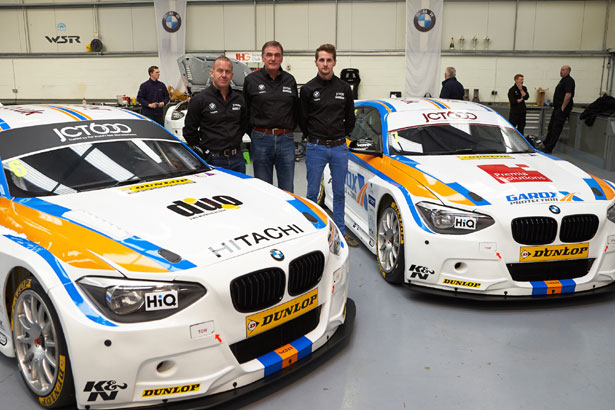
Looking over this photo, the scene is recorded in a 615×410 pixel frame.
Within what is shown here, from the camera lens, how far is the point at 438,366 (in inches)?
113

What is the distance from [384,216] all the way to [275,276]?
1781 millimetres

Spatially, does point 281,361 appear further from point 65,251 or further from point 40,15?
point 40,15

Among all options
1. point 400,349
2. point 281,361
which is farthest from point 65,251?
point 400,349

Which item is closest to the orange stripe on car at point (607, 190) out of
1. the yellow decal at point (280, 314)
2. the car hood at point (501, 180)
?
the car hood at point (501, 180)

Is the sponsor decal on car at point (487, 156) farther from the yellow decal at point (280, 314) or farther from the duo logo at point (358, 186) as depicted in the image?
the yellow decal at point (280, 314)

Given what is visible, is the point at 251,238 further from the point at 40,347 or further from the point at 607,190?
the point at 607,190

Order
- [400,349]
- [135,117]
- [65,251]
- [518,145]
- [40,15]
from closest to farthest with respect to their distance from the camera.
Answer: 1. [65,251]
2. [400,349]
3. [135,117]
4. [518,145]
5. [40,15]

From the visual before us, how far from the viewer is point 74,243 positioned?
90.7 inches

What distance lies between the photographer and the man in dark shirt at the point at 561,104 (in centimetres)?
1021

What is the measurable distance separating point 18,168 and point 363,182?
2625mm

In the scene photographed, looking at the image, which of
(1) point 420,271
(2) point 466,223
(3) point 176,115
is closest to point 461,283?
(1) point 420,271

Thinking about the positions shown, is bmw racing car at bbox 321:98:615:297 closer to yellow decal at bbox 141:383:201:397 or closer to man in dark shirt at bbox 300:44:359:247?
man in dark shirt at bbox 300:44:359:247

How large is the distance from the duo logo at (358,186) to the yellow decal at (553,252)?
1.47 meters

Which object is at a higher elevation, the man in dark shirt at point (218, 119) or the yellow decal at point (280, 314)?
the man in dark shirt at point (218, 119)
